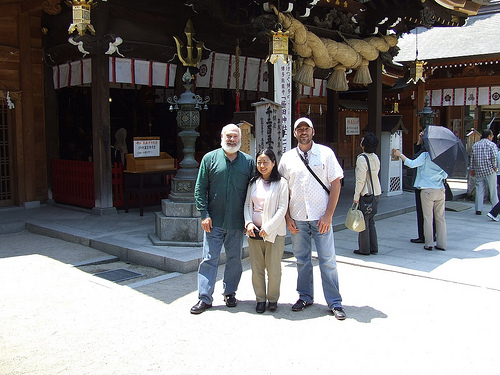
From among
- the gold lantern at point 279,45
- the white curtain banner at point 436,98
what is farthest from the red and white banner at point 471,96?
the gold lantern at point 279,45

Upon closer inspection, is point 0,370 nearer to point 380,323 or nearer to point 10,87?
point 380,323

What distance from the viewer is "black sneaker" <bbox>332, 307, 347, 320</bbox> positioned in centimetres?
472

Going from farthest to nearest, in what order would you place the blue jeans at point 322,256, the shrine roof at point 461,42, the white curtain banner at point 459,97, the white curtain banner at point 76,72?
the white curtain banner at point 459,97 → the shrine roof at point 461,42 → the white curtain banner at point 76,72 → the blue jeans at point 322,256

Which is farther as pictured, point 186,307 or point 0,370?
point 186,307

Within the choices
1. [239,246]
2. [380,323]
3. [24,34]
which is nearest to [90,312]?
[239,246]

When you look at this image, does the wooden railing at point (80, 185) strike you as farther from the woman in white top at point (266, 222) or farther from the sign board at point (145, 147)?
the woman in white top at point (266, 222)

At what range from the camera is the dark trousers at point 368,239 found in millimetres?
7113

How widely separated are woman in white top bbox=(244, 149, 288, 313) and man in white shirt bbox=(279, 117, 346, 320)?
15cm

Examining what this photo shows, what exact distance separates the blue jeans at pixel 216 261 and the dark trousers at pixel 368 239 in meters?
2.69

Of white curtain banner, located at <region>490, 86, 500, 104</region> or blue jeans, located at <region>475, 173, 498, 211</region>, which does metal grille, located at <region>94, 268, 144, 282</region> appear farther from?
white curtain banner, located at <region>490, 86, 500, 104</region>

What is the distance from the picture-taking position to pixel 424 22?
1052 centimetres

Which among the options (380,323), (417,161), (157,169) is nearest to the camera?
(380,323)

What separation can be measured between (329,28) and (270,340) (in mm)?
7826

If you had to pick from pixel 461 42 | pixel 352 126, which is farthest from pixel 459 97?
pixel 352 126
